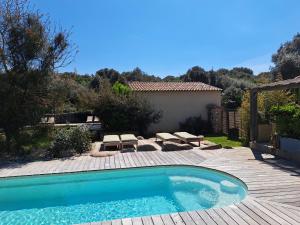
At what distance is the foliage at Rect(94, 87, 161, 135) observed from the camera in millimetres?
18938

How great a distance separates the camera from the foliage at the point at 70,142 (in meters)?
12.7

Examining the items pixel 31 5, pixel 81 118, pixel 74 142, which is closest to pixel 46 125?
pixel 74 142

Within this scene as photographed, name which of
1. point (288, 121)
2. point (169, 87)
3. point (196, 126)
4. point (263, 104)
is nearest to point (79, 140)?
point (288, 121)

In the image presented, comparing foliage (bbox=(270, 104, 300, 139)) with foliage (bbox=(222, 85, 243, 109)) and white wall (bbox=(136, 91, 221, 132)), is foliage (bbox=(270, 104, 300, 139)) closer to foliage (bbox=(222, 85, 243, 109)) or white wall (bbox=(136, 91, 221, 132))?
white wall (bbox=(136, 91, 221, 132))

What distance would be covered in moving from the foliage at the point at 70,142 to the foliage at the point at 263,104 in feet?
23.2

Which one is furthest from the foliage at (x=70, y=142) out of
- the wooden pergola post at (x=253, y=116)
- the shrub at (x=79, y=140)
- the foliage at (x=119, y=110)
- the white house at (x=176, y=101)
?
the white house at (x=176, y=101)

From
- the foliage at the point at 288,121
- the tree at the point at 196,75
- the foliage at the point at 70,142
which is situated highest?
the tree at the point at 196,75

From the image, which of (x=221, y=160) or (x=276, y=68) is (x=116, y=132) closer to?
(x=221, y=160)

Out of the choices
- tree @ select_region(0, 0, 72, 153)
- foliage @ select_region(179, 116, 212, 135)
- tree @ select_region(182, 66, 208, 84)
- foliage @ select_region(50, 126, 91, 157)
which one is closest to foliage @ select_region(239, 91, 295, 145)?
foliage @ select_region(179, 116, 212, 135)

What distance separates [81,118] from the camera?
28516 millimetres

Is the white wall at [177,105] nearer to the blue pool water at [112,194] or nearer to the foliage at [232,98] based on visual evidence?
the foliage at [232,98]

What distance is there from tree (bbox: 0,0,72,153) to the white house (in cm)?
939

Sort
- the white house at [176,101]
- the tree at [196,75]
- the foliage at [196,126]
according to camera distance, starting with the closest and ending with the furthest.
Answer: the foliage at [196,126] → the white house at [176,101] → the tree at [196,75]

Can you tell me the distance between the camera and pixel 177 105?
22.8 m
